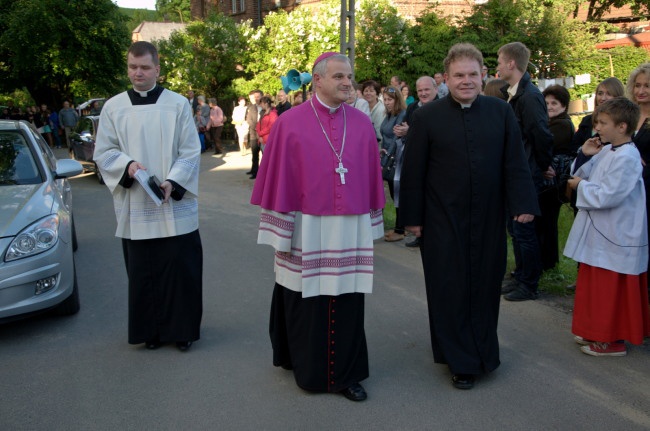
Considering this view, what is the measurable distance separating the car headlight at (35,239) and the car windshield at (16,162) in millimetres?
812

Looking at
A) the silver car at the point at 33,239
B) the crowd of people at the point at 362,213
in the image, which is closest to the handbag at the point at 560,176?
the crowd of people at the point at 362,213

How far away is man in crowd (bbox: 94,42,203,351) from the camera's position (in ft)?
15.8

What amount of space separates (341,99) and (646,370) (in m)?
2.96

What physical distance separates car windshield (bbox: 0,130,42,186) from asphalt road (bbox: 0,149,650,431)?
1322 millimetres

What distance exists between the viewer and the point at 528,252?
6.12 metres

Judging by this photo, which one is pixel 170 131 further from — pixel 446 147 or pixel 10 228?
pixel 446 147

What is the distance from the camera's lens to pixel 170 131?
4863 millimetres

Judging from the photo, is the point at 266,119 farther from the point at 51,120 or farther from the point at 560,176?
the point at 51,120

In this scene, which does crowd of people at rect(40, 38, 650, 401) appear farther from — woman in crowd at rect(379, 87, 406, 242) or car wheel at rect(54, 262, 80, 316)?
woman in crowd at rect(379, 87, 406, 242)

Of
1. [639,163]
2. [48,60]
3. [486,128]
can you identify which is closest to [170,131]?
[486,128]

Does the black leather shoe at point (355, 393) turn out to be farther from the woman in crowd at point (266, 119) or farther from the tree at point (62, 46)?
the tree at point (62, 46)

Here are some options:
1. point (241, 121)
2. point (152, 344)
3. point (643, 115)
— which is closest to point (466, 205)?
point (643, 115)

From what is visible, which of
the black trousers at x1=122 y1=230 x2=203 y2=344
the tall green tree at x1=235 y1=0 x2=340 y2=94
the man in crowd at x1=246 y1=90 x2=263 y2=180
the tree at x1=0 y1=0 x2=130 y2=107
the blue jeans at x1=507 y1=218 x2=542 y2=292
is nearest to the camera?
the black trousers at x1=122 y1=230 x2=203 y2=344

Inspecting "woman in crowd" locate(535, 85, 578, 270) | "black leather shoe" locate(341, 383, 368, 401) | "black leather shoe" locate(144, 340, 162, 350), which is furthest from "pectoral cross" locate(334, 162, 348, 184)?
"woman in crowd" locate(535, 85, 578, 270)
